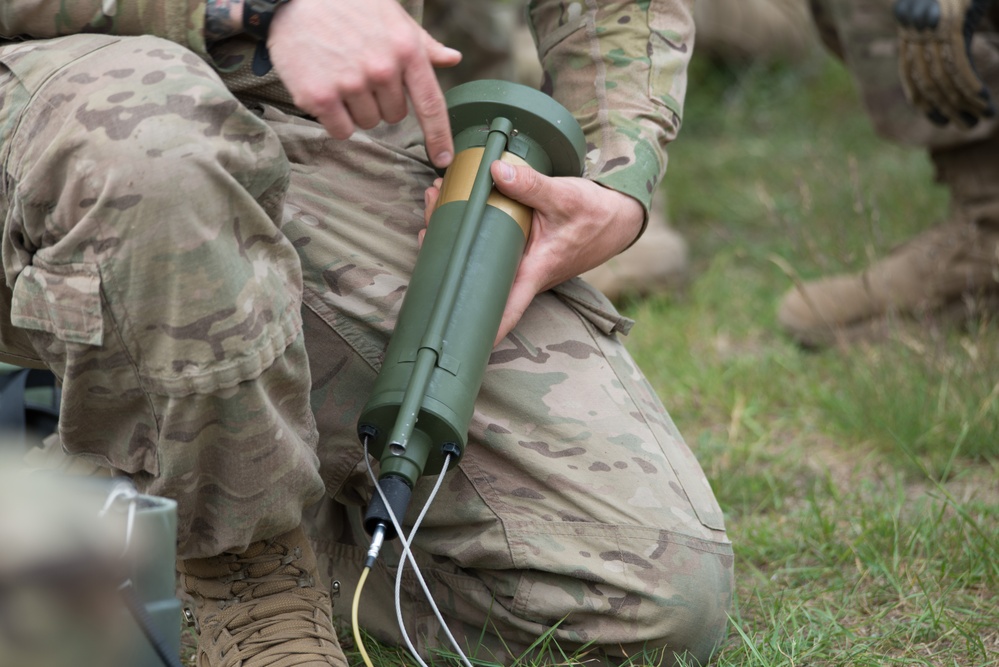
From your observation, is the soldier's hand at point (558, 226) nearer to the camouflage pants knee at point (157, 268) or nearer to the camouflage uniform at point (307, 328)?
the camouflage uniform at point (307, 328)

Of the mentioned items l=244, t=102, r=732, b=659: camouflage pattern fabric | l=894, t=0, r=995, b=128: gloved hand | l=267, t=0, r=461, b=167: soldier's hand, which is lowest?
l=244, t=102, r=732, b=659: camouflage pattern fabric

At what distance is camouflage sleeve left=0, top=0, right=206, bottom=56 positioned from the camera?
4.62 ft

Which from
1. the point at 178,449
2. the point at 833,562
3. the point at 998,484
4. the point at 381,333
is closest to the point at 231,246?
the point at 178,449

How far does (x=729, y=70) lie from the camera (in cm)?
546

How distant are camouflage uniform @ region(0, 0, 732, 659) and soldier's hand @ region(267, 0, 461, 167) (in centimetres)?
9

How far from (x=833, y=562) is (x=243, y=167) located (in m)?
1.21

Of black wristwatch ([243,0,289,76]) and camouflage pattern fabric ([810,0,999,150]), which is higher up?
black wristwatch ([243,0,289,76])

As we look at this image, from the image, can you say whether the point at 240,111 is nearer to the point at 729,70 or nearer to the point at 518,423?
the point at 518,423

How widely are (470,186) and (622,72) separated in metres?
0.46

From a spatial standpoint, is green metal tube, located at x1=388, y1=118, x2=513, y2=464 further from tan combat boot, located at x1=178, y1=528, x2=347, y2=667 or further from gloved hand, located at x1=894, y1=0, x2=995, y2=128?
gloved hand, located at x1=894, y1=0, x2=995, y2=128

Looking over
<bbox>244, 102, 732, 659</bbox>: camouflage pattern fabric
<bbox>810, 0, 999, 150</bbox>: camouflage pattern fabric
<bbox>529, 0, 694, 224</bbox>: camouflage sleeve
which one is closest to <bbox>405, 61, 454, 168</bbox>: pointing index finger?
<bbox>244, 102, 732, 659</bbox>: camouflage pattern fabric

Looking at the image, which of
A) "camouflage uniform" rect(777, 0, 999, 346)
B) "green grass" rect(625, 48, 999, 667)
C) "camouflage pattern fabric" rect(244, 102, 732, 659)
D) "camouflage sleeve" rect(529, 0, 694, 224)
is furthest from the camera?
"camouflage uniform" rect(777, 0, 999, 346)

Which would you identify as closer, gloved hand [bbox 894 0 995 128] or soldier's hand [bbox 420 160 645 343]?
soldier's hand [bbox 420 160 645 343]

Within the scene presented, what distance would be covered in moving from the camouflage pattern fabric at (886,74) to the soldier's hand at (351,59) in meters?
2.08
